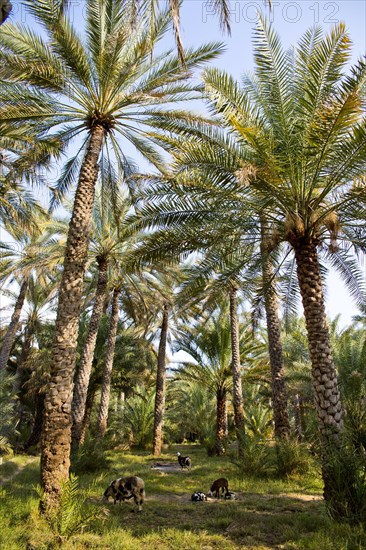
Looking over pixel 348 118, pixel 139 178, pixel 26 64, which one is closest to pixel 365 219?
pixel 348 118

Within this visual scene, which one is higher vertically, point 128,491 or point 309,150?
point 309,150

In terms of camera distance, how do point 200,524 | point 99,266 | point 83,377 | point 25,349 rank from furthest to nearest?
point 25,349
point 99,266
point 83,377
point 200,524

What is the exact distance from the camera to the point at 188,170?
30.1 feet

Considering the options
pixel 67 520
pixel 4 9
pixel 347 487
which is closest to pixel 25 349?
pixel 67 520

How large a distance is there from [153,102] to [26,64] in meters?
3.16

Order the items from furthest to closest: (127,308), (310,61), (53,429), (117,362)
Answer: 1. (117,362)
2. (127,308)
3. (310,61)
4. (53,429)

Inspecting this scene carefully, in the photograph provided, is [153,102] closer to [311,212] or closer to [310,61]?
[310,61]

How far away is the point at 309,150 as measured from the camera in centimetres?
815

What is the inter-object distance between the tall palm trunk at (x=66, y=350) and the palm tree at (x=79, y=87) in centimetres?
2

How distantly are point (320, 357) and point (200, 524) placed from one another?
3734 mm

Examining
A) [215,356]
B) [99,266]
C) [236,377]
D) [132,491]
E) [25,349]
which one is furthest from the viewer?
[25,349]

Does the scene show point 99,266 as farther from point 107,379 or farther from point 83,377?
point 107,379

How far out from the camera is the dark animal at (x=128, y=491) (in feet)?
26.6

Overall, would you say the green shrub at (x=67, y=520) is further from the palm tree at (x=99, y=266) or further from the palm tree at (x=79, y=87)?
the palm tree at (x=99, y=266)
